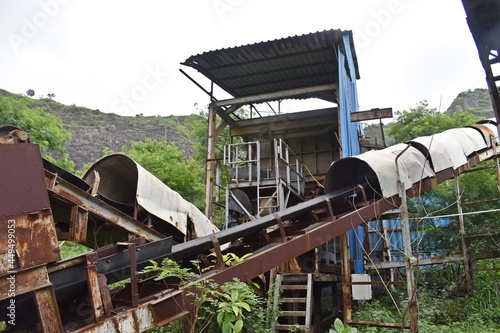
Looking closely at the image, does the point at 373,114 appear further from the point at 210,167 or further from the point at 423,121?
the point at 423,121

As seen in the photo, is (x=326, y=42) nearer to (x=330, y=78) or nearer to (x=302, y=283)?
(x=330, y=78)

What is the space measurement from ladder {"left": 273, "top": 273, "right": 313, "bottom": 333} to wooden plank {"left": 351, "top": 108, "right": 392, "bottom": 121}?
16.6 ft

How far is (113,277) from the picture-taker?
3678mm

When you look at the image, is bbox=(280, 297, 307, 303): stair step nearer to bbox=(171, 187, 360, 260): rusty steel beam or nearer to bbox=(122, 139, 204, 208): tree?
bbox=(171, 187, 360, 260): rusty steel beam

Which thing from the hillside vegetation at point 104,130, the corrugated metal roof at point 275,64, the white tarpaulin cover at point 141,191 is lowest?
the white tarpaulin cover at point 141,191

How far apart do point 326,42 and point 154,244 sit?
356 inches

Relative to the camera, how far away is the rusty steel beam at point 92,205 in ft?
14.8

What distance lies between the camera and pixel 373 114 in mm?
10391

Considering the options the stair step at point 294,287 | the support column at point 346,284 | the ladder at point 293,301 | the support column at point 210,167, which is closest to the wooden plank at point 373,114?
the support column at point 346,284

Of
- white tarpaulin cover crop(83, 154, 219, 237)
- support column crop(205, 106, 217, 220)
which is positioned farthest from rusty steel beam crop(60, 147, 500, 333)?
support column crop(205, 106, 217, 220)

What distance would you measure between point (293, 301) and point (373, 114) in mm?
5909

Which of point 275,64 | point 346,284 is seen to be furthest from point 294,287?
point 275,64

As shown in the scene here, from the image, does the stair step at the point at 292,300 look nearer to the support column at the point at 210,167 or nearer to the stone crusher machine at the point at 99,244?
the stone crusher machine at the point at 99,244

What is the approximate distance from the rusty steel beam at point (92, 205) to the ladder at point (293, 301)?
9.36 ft
